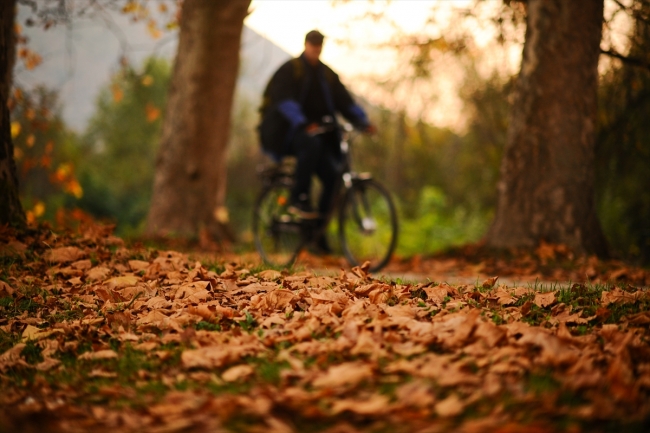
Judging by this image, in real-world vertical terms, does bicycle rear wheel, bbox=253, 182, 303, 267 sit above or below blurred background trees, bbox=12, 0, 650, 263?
below

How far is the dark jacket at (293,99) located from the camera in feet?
21.8

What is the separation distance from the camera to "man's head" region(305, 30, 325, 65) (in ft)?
21.9

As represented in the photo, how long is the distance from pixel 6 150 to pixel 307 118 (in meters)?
2.96

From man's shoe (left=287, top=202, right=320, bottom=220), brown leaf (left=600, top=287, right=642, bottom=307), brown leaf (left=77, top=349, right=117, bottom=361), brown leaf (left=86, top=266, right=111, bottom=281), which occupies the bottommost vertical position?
brown leaf (left=77, top=349, right=117, bottom=361)

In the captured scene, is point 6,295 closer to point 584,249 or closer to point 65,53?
point 584,249

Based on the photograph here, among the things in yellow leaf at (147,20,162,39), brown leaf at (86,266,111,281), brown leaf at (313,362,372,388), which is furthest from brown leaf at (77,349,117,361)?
yellow leaf at (147,20,162,39)

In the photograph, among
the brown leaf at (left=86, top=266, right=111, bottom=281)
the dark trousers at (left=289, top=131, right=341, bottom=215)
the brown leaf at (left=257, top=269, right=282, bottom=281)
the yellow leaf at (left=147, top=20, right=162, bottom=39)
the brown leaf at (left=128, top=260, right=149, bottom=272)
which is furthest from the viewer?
the yellow leaf at (left=147, top=20, right=162, bottom=39)

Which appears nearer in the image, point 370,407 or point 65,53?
point 370,407

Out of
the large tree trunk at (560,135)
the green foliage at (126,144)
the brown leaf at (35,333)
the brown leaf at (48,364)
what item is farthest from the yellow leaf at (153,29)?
the green foliage at (126,144)

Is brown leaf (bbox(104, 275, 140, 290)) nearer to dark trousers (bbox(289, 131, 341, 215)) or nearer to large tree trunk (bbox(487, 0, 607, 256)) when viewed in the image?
dark trousers (bbox(289, 131, 341, 215))

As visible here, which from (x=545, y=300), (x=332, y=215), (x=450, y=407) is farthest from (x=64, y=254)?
(x=450, y=407)

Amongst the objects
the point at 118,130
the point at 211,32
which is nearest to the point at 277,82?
the point at 211,32

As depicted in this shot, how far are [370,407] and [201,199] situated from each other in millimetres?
7236

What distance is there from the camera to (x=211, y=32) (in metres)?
8.74
